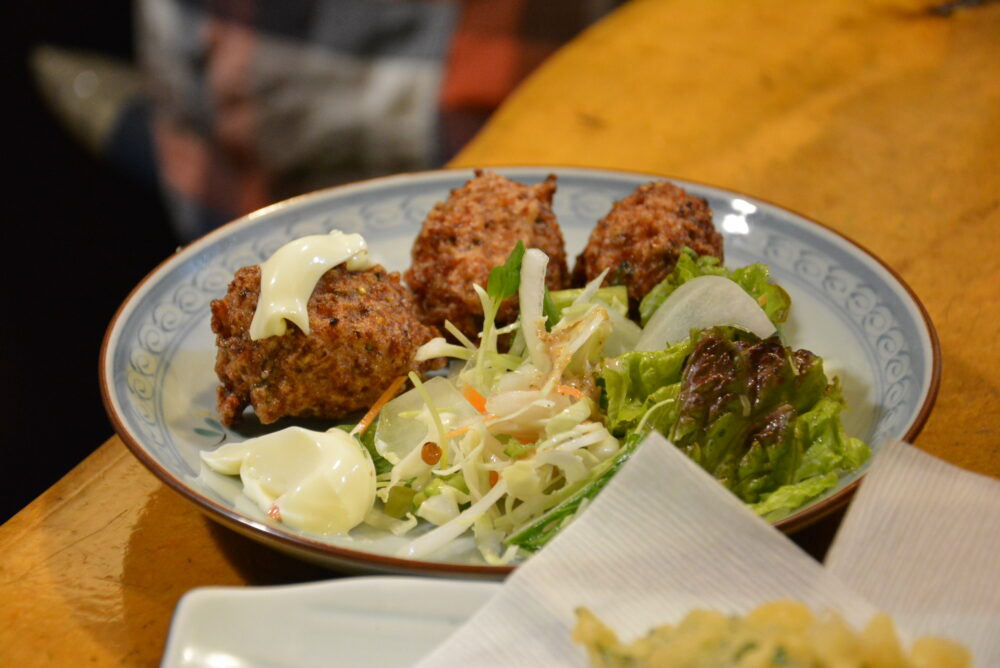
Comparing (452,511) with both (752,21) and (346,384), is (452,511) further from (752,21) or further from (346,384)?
(752,21)

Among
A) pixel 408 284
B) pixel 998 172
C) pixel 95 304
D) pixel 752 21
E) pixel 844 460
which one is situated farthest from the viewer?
pixel 95 304

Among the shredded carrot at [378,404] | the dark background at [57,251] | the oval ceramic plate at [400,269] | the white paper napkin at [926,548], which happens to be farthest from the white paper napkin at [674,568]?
the dark background at [57,251]

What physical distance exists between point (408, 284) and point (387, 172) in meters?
3.09

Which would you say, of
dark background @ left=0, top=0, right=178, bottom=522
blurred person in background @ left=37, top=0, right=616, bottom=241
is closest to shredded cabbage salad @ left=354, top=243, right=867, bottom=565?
dark background @ left=0, top=0, right=178, bottom=522

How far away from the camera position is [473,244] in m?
2.28

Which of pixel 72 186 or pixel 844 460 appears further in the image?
pixel 72 186

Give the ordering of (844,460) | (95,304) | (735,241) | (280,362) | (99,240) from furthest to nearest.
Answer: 1. (99,240)
2. (95,304)
3. (735,241)
4. (280,362)
5. (844,460)

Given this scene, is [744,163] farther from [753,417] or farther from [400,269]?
[753,417]

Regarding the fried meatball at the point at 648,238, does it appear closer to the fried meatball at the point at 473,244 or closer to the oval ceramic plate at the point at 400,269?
the fried meatball at the point at 473,244

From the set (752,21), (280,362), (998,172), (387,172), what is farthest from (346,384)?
(387,172)

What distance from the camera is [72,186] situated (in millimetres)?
5676

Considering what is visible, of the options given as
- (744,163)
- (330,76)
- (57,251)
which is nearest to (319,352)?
(744,163)

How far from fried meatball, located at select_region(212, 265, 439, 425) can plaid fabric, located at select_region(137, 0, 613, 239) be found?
127 inches

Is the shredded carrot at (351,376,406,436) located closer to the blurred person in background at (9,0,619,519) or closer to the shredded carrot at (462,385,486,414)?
the shredded carrot at (462,385,486,414)
